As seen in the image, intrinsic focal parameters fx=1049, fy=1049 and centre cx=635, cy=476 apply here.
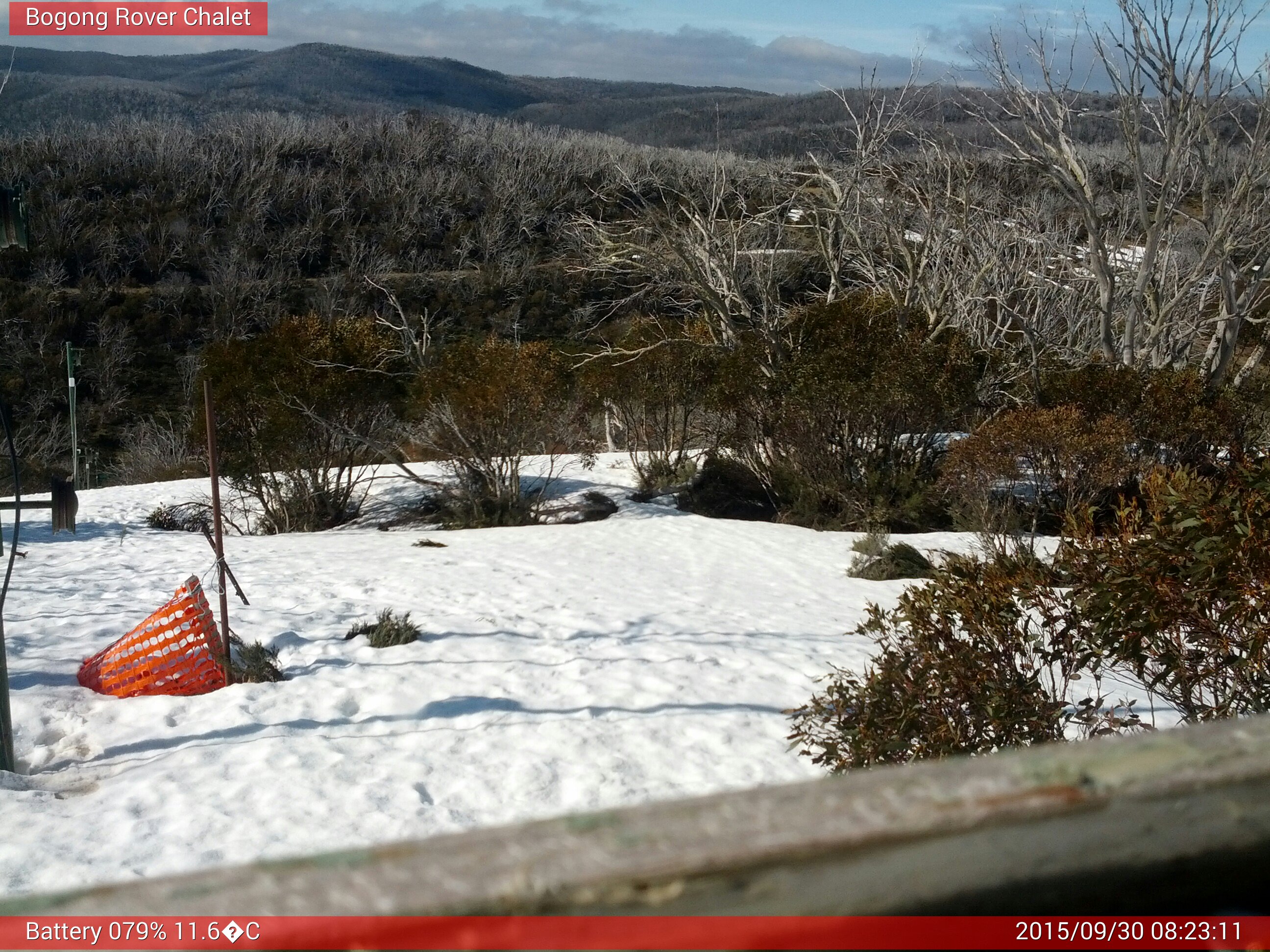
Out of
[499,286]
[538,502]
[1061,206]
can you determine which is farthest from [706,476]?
[499,286]

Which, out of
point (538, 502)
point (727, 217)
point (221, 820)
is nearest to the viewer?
point (221, 820)

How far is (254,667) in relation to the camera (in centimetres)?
539

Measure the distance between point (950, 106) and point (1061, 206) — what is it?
12.9 metres

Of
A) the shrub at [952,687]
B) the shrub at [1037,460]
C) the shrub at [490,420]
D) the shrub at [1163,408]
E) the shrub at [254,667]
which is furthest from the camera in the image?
the shrub at [490,420]

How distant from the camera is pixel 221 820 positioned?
3.77m

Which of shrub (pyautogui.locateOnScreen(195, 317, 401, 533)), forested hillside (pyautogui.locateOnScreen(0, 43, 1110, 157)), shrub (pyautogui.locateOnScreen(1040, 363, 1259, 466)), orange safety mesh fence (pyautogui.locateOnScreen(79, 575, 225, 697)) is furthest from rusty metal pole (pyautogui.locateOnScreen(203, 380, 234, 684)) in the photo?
forested hillside (pyautogui.locateOnScreen(0, 43, 1110, 157))

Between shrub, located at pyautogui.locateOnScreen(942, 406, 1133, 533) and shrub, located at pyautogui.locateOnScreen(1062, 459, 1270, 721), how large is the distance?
243 inches

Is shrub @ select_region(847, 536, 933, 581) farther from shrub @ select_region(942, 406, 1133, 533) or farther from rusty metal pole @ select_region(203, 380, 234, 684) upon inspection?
rusty metal pole @ select_region(203, 380, 234, 684)

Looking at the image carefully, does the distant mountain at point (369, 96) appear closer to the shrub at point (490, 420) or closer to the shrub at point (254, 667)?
the shrub at point (490, 420)

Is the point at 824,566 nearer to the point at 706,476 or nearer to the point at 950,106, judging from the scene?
the point at 706,476

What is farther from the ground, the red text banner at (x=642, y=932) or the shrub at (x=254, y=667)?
the red text banner at (x=642, y=932)

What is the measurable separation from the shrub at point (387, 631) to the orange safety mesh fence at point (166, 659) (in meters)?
0.91

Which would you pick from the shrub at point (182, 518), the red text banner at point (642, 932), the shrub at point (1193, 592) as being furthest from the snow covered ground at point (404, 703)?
the red text banner at point (642, 932)

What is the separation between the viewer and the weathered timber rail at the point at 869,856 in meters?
0.61
